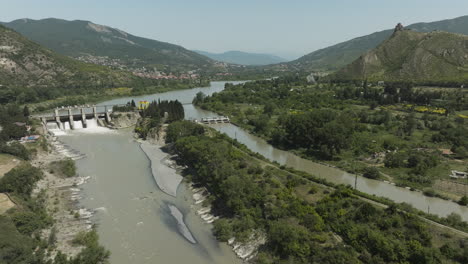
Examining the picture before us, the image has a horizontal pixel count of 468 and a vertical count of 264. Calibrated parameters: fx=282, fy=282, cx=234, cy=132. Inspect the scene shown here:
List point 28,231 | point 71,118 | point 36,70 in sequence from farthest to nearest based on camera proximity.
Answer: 1. point 36,70
2. point 71,118
3. point 28,231

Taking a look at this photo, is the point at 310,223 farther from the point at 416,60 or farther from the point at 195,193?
the point at 416,60

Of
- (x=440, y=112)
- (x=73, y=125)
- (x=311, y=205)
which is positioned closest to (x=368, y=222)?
(x=311, y=205)

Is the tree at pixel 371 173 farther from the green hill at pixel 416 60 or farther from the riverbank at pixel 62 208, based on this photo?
the green hill at pixel 416 60

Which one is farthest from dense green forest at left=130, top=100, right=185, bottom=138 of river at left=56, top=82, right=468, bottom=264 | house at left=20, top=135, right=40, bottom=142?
house at left=20, top=135, right=40, bottom=142

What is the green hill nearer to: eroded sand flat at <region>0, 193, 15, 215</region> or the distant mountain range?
eroded sand flat at <region>0, 193, 15, 215</region>

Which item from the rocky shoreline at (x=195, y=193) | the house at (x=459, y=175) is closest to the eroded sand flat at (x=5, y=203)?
the rocky shoreline at (x=195, y=193)

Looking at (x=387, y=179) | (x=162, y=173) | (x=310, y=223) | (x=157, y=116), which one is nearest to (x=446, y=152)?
(x=387, y=179)
